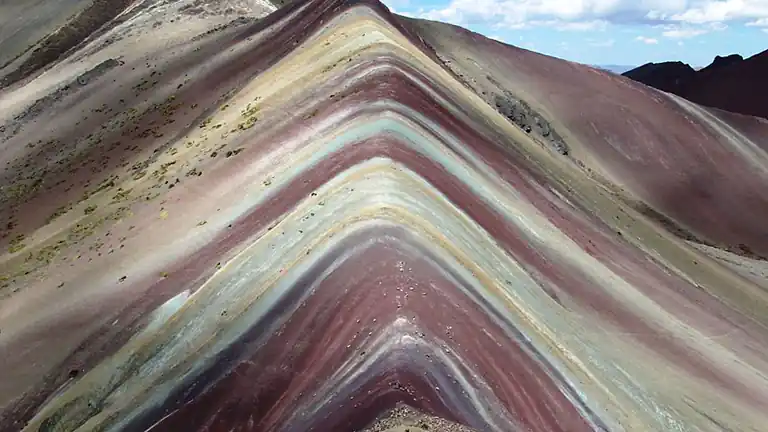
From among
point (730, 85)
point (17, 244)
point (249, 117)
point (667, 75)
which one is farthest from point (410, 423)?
point (667, 75)

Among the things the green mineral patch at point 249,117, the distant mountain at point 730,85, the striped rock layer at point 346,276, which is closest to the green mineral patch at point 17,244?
the striped rock layer at point 346,276

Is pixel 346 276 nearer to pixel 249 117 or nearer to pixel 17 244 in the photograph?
pixel 249 117

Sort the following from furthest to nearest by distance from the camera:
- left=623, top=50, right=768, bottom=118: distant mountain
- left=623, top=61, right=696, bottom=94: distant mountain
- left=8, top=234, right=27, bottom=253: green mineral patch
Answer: left=623, top=61, right=696, bottom=94: distant mountain → left=623, top=50, right=768, bottom=118: distant mountain → left=8, top=234, right=27, bottom=253: green mineral patch

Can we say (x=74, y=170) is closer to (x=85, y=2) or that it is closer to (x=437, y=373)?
(x=437, y=373)

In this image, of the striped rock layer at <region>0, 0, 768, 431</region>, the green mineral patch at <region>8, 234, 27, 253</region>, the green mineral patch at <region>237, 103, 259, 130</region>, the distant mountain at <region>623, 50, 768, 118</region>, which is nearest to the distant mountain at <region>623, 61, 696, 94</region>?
the distant mountain at <region>623, 50, 768, 118</region>

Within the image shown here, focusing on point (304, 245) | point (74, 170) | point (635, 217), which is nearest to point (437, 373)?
point (304, 245)

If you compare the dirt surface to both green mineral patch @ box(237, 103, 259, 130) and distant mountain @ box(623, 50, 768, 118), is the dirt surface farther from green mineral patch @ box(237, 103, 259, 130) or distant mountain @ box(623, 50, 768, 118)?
distant mountain @ box(623, 50, 768, 118)

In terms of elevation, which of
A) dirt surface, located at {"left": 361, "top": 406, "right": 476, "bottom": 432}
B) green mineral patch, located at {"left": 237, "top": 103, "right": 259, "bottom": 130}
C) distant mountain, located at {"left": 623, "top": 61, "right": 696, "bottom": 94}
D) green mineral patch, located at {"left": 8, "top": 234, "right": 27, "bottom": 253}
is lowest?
green mineral patch, located at {"left": 8, "top": 234, "right": 27, "bottom": 253}
